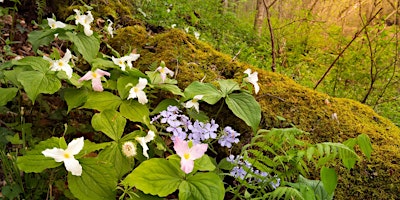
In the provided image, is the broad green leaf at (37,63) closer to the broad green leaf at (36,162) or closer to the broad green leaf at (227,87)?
the broad green leaf at (36,162)

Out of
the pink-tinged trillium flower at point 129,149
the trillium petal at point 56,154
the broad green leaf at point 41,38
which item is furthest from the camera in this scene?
the broad green leaf at point 41,38

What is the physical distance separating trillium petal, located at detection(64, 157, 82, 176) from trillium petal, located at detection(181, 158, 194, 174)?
0.38 m

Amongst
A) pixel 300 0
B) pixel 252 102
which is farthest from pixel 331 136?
pixel 300 0

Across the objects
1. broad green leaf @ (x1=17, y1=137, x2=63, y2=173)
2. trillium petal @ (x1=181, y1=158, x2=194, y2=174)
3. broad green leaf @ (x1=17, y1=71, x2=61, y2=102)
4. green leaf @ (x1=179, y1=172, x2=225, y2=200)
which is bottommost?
broad green leaf @ (x1=17, y1=137, x2=63, y2=173)

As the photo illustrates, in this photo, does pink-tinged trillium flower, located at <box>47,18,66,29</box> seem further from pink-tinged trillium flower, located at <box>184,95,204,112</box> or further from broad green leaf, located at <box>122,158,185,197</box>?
broad green leaf, located at <box>122,158,185,197</box>

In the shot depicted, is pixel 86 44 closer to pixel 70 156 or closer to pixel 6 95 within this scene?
pixel 6 95

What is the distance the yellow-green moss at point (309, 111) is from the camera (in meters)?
1.78

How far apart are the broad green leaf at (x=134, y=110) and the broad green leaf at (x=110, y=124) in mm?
121

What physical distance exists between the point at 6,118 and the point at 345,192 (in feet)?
6.45

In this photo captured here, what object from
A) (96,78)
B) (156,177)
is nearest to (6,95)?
(96,78)

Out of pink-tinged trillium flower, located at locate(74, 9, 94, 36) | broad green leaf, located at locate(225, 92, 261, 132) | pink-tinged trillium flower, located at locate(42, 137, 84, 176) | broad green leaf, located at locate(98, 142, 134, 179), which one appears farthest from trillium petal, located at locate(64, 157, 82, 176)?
pink-tinged trillium flower, located at locate(74, 9, 94, 36)

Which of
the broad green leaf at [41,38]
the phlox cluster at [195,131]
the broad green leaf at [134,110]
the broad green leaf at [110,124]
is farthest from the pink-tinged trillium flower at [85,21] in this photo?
the phlox cluster at [195,131]

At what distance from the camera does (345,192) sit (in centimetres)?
174

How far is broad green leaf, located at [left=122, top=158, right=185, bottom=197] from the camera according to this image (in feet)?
3.93
